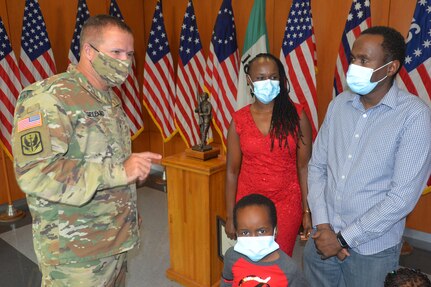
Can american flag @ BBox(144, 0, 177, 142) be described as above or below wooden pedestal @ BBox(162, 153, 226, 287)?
above

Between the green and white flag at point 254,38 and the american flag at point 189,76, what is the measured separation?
743 millimetres

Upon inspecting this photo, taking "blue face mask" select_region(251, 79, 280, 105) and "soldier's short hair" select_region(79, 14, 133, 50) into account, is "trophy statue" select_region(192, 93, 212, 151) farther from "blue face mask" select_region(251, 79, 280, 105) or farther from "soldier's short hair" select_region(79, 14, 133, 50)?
"soldier's short hair" select_region(79, 14, 133, 50)

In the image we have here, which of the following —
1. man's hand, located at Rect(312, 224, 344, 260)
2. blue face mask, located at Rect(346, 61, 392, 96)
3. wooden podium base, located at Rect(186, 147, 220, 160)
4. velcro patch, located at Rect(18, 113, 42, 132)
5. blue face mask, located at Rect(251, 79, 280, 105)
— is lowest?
man's hand, located at Rect(312, 224, 344, 260)

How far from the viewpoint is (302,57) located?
11.3 feet

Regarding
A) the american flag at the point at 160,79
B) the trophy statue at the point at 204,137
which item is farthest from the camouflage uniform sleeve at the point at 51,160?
the american flag at the point at 160,79

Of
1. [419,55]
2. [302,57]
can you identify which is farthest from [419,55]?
[302,57]

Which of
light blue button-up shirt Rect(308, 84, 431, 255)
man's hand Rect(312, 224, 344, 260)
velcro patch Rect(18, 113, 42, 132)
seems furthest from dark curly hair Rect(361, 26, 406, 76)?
velcro patch Rect(18, 113, 42, 132)

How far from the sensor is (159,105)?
4855 millimetres

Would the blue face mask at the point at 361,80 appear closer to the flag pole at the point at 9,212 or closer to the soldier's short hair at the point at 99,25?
the soldier's short hair at the point at 99,25

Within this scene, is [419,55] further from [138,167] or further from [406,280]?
[138,167]

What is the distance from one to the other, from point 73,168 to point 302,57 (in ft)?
9.05

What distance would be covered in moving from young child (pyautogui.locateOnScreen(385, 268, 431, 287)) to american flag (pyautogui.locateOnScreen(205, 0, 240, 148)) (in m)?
2.96

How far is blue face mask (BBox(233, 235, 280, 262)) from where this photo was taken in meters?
1.24

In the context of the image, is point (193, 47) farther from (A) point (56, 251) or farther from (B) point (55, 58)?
(A) point (56, 251)
